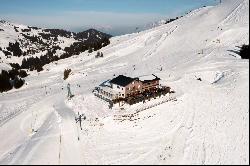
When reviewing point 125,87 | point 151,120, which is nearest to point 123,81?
point 125,87

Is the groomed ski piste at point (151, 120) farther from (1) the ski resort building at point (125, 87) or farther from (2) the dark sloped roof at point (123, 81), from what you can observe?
(2) the dark sloped roof at point (123, 81)

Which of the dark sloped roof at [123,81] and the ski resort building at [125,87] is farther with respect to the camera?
Result: the ski resort building at [125,87]

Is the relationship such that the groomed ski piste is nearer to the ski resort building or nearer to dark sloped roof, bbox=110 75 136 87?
the ski resort building

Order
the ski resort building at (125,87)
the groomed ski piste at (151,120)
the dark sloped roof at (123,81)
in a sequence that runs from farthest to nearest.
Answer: the ski resort building at (125,87), the dark sloped roof at (123,81), the groomed ski piste at (151,120)

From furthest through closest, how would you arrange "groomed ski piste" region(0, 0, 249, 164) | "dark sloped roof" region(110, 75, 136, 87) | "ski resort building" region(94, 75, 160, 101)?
"ski resort building" region(94, 75, 160, 101), "dark sloped roof" region(110, 75, 136, 87), "groomed ski piste" region(0, 0, 249, 164)

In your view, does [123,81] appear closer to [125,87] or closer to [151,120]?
[125,87]

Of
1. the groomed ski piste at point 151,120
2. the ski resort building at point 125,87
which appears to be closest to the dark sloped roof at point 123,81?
the ski resort building at point 125,87

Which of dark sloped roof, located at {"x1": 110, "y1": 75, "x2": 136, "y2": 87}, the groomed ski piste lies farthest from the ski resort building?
the groomed ski piste
